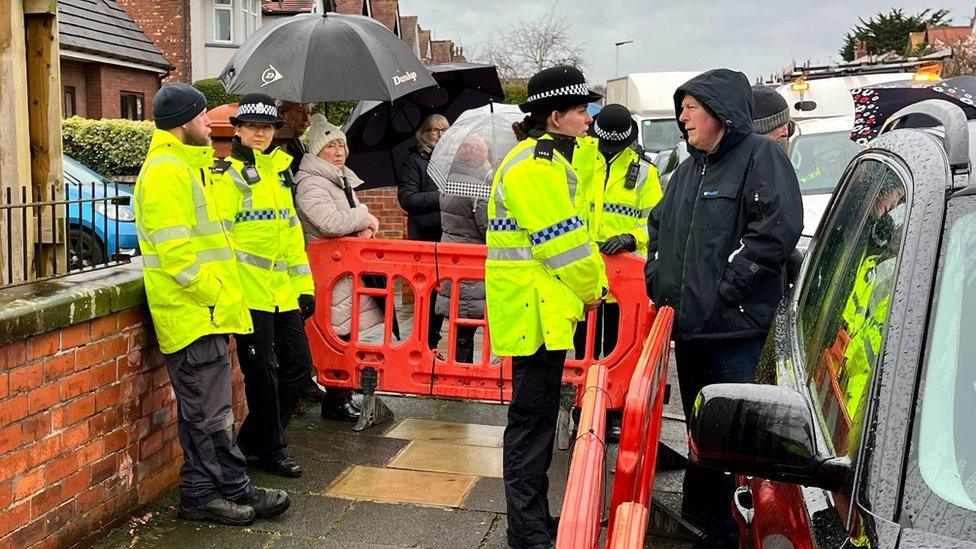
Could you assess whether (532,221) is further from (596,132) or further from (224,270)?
(596,132)

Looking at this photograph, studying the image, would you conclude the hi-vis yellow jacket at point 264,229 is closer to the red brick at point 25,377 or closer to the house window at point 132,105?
the red brick at point 25,377

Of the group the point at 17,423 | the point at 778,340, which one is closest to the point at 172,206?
the point at 17,423

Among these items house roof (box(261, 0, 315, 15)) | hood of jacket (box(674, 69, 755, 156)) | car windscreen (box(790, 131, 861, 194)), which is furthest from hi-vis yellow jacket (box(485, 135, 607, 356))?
house roof (box(261, 0, 315, 15))

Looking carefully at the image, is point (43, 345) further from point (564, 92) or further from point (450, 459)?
point (450, 459)

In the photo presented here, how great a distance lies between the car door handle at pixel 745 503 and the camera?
9.02 feet

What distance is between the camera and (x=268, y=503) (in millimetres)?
5004

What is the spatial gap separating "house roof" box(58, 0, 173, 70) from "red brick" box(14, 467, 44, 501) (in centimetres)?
2283

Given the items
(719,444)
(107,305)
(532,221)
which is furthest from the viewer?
(107,305)

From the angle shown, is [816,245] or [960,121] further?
[816,245]

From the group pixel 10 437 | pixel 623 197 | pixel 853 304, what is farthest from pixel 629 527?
pixel 623 197

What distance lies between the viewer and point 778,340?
10.9 ft

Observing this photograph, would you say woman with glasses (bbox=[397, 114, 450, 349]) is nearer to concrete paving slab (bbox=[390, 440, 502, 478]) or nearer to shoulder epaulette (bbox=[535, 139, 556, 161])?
concrete paving slab (bbox=[390, 440, 502, 478])

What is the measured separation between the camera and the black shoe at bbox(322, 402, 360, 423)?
680 centimetres

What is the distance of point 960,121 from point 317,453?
452 cm
